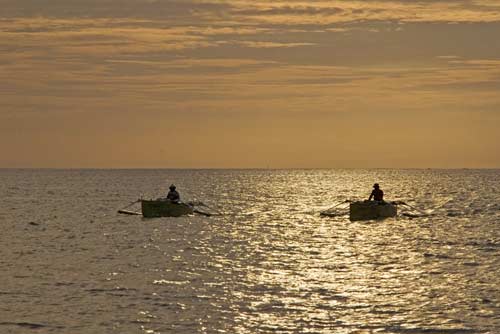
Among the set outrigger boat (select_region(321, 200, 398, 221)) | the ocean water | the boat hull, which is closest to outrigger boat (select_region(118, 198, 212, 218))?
the boat hull

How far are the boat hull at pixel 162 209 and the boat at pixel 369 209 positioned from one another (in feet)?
46.2

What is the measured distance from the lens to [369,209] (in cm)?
7269

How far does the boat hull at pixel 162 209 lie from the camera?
2960 inches

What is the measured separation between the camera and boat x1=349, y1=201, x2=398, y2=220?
237 feet

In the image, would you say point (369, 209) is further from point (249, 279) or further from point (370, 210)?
point (249, 279)

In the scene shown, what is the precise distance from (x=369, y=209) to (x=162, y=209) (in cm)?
1684

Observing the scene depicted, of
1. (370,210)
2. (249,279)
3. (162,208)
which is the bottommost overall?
(249,279)

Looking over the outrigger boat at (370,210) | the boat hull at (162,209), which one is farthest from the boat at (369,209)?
the boat hull at (162,209)

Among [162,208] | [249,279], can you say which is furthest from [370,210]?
[249,279]

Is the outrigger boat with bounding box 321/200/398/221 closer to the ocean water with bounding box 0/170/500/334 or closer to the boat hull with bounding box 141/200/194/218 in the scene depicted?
the ocean water with bounding box 0/170/500/334

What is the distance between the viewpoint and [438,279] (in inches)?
1561

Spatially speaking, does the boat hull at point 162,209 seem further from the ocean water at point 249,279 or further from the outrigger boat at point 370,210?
the outrigger boat at point 370,210

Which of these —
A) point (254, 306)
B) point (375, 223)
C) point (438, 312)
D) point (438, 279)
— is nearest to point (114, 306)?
point (254, 306)

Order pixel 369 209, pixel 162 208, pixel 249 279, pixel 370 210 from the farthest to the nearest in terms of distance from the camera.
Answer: pixel 162 208 < pixel 370 210 < pixel 369 209 < pixel 249 279
